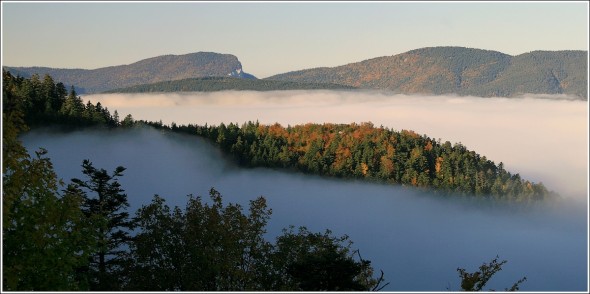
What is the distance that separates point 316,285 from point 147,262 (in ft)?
40.0

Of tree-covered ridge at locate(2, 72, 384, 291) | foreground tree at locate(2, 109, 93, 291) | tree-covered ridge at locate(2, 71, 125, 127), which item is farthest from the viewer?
tree-covered ridge at locate(2, 71, 125, 127)

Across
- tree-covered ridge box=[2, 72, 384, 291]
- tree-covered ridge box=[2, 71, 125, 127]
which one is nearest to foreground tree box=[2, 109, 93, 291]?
tree-covered ridge box=[2, 72, 384, 291]

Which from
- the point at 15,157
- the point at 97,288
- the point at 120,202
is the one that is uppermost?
the point at 15,157

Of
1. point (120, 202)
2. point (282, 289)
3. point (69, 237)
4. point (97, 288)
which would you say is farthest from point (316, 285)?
point (120, 202)

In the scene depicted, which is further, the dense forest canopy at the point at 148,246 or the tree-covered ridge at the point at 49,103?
the tree-covered ridge at the point at 49,103

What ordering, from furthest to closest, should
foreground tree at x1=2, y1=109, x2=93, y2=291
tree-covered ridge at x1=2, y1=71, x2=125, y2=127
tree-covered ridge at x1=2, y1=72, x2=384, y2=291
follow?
tree-covered ridge at x1=2, y1=71, x2=125, y2=127 < tree-covered ridge at x1=2, y1=72, x2=384, y2=291 < foreground tree at x1=2, y1=109, x2=93, y2=291

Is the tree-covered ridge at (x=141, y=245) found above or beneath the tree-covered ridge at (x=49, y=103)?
beneath

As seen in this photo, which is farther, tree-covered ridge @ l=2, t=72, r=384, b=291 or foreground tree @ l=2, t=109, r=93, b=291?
tree-covered ridge @ l=2, t=72, r=384, b=291

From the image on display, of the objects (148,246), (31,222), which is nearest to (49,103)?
(148,246)

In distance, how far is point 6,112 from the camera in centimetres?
2558

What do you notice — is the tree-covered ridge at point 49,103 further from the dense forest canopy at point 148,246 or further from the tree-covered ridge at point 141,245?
the tree-covered ridge at point 141,245

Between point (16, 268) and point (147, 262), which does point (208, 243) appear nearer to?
point (147, 262)

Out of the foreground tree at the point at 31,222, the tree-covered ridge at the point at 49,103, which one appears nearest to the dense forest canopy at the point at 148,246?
the foreground tree at the point at 31,222

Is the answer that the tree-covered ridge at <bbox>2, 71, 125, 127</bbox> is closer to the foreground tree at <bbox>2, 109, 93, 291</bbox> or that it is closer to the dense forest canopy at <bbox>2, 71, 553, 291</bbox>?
the dense forest canopy at <bbox>2, 71, 553, 291</bbox>
